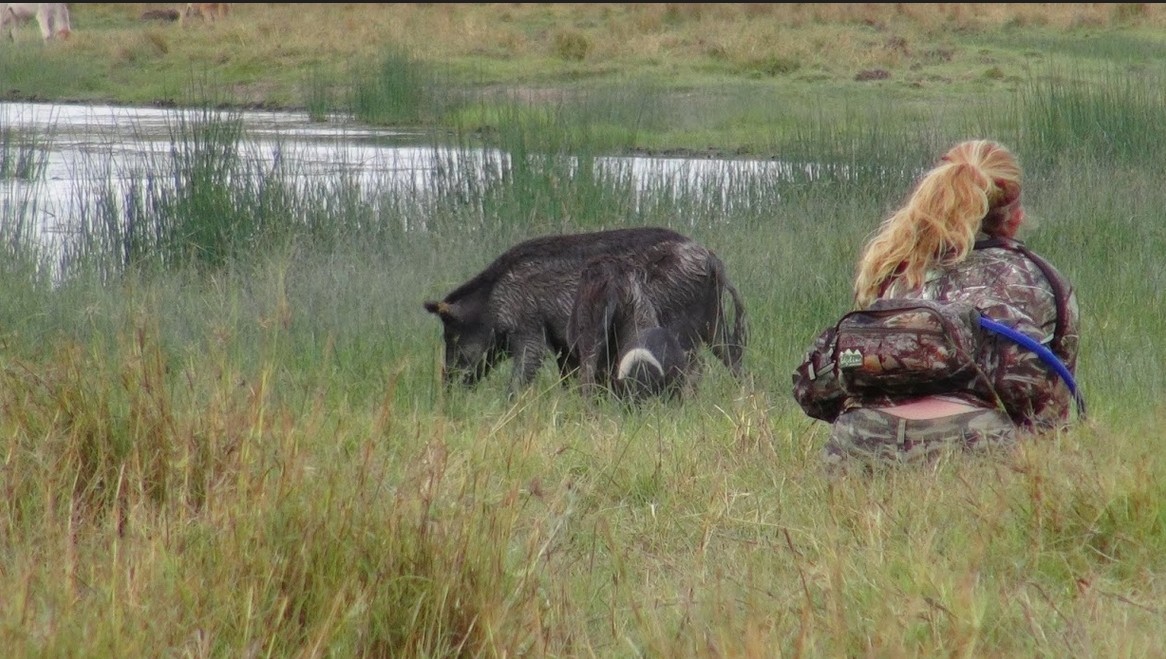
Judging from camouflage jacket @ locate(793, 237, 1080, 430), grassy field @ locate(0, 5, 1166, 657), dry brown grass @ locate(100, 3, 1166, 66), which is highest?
dry brown grass @ locate(100, 3, 1166, 66)

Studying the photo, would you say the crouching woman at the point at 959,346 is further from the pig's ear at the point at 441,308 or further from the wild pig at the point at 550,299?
the pig's ear at the point at 441,308

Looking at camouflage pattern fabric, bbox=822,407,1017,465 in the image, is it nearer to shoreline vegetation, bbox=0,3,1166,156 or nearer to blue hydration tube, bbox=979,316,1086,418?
blue hydration tube, bbox=979,316,1086,418

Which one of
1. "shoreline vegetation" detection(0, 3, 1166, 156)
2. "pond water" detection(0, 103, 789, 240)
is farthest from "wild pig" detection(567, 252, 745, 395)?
"shoreline vegetation" detection(0, 3, 1166, 156)

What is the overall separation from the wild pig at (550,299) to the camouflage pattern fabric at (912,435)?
188 centimetres

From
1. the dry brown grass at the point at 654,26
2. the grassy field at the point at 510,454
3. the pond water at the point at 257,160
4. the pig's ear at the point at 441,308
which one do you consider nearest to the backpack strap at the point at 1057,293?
the grassy field at the point at 510,454

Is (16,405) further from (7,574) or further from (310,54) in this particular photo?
(310,54)

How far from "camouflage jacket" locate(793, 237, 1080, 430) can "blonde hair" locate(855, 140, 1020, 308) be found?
3.1 inches

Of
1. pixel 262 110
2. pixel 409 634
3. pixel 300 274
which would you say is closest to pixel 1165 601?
pixel 409 634

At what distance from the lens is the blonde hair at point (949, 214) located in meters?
4.55

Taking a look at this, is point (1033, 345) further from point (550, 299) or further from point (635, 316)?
point (550, 299)

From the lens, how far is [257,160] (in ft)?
31.0

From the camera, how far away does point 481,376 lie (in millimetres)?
7047

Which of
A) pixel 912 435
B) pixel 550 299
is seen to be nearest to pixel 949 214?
pixel 912 435

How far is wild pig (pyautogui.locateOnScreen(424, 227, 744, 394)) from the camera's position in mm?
6570
